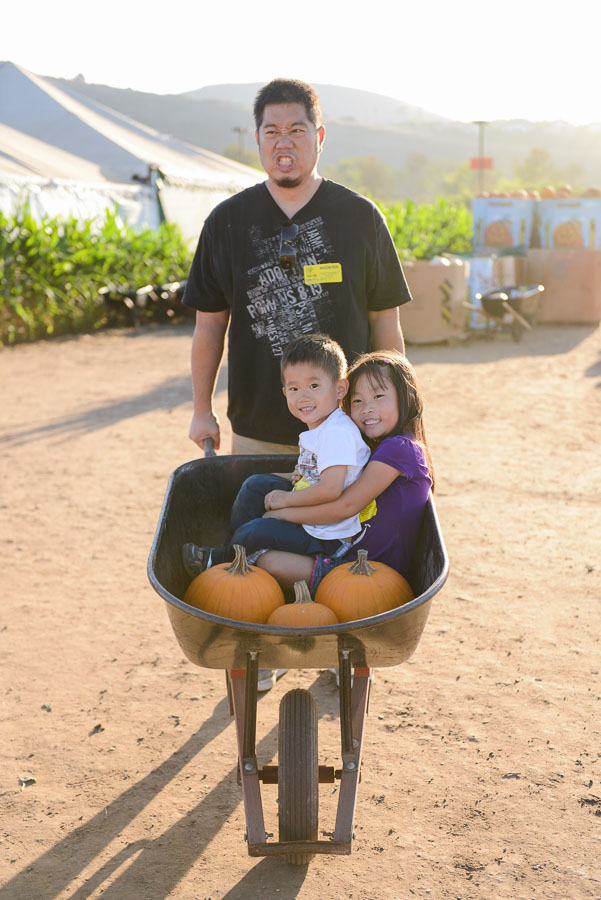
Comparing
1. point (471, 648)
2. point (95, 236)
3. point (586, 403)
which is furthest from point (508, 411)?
point (95, 236)

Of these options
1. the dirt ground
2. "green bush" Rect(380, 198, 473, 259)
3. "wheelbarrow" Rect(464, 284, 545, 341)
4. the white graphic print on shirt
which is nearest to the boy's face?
the white graphic print on shirt

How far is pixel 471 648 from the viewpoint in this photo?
Result: 3863 millimetres

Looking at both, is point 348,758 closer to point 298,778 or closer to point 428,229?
point 298,778

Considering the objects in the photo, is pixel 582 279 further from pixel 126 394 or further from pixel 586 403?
pixel 126 394

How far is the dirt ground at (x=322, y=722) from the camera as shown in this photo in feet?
8.46

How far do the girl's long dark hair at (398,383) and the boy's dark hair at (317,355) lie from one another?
70 mm

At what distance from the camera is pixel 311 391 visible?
8.51 feet

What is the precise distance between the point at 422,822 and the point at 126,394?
23.7ft

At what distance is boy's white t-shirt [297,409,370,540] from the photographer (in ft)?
8.30

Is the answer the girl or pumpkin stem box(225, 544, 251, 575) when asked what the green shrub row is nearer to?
the girl

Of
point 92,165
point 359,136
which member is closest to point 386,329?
point 92,165

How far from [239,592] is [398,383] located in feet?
2.53

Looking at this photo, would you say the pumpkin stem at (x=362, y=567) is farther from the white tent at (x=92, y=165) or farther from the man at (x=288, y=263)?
the white tent at (x=92, y=165)

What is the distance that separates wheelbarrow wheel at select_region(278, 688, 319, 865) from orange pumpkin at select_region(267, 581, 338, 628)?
0.33m
